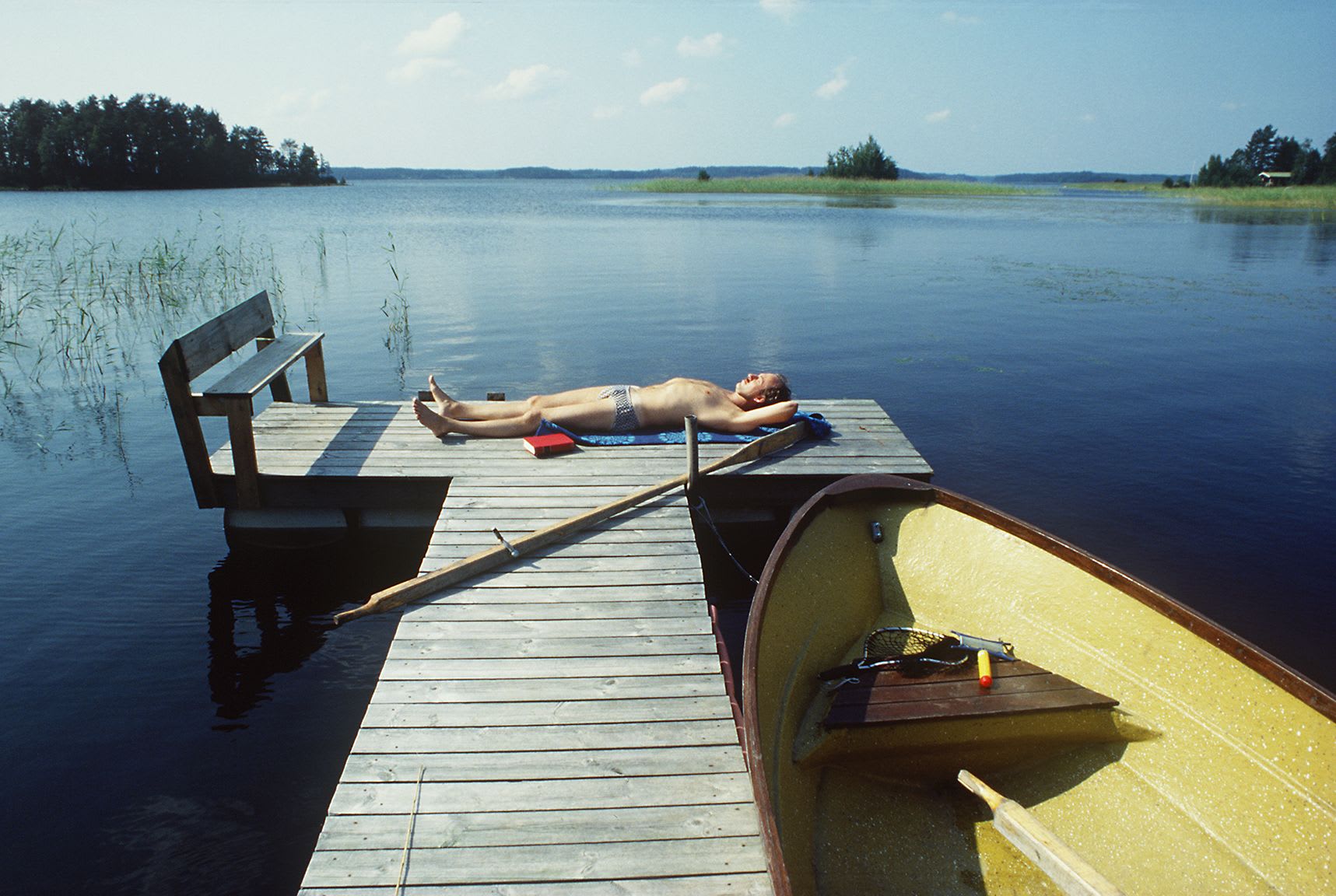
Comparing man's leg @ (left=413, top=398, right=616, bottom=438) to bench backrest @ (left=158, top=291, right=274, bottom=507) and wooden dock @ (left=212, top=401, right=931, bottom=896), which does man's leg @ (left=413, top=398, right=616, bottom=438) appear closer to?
wooden dock @ (left=212, top=401, right=931, bottom=896)

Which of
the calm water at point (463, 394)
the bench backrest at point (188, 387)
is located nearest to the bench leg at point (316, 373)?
the bench backrest at point (188, 387)

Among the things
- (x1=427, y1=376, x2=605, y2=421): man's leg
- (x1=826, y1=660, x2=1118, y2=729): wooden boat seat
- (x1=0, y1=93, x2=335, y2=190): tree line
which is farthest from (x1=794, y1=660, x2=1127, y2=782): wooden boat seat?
(x1=0, y1=93, x2=335, y2=190): tree line

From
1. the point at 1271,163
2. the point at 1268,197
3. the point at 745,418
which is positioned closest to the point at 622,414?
the point at 745,418

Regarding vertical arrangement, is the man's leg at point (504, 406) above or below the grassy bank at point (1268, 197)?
below

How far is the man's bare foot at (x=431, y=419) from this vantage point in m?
7.36

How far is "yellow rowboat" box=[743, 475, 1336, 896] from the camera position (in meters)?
3.37

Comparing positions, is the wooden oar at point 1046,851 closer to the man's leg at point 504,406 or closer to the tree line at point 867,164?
the man's leg at point 504,406

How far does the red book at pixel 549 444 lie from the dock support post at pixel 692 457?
1223mm

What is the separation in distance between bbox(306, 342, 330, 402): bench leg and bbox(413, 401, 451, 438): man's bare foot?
86.8 inches

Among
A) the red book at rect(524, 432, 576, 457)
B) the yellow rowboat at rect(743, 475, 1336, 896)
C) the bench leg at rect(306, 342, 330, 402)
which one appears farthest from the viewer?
the bench leg at rect(306, 342, 330, 402)

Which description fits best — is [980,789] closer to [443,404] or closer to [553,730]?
[553,730]

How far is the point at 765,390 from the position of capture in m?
7.87

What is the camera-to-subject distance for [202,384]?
12.9 meters

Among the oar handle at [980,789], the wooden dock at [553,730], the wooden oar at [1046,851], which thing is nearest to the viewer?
the wooden oar at [1046,851]
